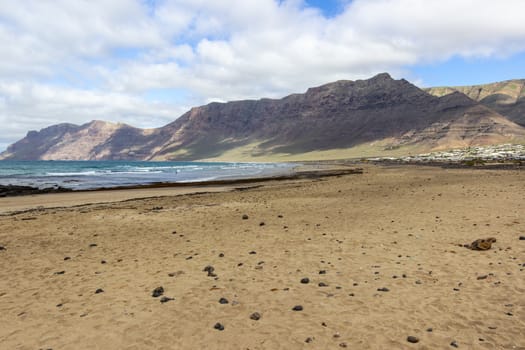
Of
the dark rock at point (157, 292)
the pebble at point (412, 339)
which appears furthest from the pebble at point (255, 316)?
the pebble at point (412, 339)

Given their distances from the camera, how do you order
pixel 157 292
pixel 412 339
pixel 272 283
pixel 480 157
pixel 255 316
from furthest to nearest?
pixel 480 157
pixel 272 283
pixel 157 292
pixel 255 316
pixel 412 339

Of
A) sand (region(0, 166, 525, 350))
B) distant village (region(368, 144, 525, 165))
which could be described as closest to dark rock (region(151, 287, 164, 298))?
sand (region(0, 166, 525, 350))

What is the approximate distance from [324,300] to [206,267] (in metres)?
3.26

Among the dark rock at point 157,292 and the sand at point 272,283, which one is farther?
the dark rock at point 157,292

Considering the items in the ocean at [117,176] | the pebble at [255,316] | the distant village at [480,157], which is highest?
the distant village at [480,157]

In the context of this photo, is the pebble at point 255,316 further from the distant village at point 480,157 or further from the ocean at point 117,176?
the distant village at point 480,157

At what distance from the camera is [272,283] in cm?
753

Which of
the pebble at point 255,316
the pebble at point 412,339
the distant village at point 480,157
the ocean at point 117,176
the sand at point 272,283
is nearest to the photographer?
the pebble at point 412,339

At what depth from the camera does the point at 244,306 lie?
6.44m

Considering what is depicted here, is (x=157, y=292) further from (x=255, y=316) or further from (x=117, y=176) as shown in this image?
(x=117, y=176)

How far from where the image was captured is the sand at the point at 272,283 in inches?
212

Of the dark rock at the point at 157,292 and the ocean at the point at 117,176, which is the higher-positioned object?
the ocean at the point at 117,176

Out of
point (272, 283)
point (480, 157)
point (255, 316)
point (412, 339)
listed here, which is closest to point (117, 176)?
point (272, 283)

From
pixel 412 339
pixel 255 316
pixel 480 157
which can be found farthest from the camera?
pixel 480 157
